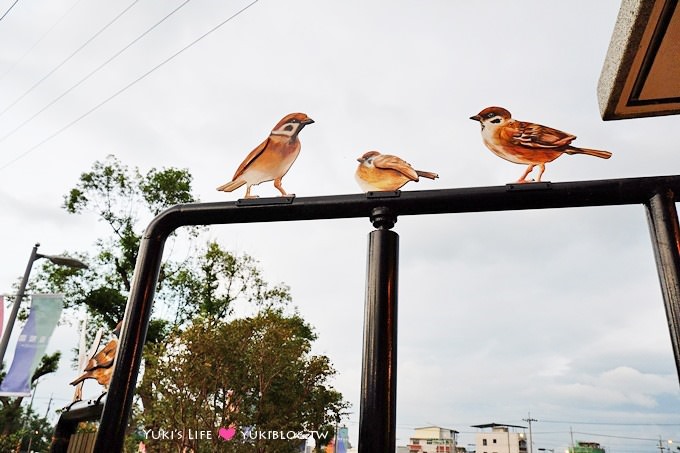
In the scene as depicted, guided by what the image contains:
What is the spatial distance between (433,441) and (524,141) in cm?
4555

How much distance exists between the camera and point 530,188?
2.83 metres

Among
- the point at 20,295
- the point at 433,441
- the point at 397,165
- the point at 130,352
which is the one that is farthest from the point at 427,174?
the point at 433,441

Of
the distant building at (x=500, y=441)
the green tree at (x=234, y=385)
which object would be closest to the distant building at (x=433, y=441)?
the distant building at (x=500, y=441)

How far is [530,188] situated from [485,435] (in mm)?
52738

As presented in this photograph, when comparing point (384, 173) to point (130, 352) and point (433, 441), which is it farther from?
point (433, 441)

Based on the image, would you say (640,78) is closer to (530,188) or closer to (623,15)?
(623,15)

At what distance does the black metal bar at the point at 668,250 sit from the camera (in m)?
2.36

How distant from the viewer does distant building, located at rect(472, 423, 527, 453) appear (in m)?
46.6

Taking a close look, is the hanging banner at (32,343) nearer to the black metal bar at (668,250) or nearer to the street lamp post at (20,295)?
the street lamp post at (20,295)

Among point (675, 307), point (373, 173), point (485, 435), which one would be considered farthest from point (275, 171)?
point (485, 435)

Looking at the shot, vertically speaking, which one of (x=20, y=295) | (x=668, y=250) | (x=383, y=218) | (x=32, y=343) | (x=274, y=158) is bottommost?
(x=668, y=250)

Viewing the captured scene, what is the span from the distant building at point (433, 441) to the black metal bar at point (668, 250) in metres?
42.4

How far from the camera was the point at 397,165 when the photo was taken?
128 inches

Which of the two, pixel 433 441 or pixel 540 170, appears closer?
pixel 540 170
